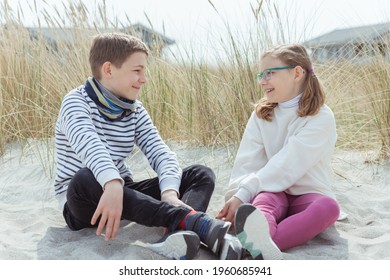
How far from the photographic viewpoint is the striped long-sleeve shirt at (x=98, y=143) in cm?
218

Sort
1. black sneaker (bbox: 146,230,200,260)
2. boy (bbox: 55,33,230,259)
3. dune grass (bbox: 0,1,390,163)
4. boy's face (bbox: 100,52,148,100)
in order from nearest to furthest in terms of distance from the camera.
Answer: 1. black sneaker (bbox: 146,230,200,260)
2. boy (bbox: 55,33,230,259)
3. boy's face (bbox: 100,52,148,100)
4. dune grass (bbox: 0,1,390,163)

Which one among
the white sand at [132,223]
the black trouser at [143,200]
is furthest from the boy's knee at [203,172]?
the white sand at [132,223]

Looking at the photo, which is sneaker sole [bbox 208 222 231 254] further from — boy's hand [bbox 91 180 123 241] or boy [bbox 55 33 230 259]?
boy's hand [bbox 91 180 123 241]

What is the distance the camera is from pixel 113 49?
2.44 m

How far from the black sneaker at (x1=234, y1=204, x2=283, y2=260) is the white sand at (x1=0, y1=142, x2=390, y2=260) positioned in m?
0.15

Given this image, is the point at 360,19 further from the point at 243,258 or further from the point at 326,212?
the point at 243,258

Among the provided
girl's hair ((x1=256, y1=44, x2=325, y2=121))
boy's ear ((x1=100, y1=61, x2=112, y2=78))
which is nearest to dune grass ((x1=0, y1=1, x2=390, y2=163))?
girl's hair ((x1=256, y1=44, x2=325, y2=121))

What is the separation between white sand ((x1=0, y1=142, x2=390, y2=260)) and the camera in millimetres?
2168

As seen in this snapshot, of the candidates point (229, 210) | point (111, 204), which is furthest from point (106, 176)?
point (229, 210)

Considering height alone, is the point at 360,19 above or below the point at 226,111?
above

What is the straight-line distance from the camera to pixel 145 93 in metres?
3.65

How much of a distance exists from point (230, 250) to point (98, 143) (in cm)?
64

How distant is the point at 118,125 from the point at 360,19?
7.15 ft
